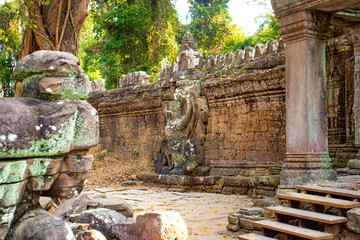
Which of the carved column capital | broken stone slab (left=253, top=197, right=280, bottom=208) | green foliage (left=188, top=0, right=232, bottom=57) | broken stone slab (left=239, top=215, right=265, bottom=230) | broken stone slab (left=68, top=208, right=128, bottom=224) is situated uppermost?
green foliage (left=188, top=0, right=232, bottom=57)

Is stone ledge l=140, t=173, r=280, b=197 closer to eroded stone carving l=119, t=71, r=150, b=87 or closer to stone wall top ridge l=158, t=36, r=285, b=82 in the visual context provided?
stone wall top ridge l=158, t=36, r=285, b=82

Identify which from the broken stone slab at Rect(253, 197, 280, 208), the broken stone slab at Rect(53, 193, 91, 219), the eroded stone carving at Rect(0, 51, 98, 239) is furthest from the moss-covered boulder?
the broken stone slab at Rect(253, 197, 280, 208)

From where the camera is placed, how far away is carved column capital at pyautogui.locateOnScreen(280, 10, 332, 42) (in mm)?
5504

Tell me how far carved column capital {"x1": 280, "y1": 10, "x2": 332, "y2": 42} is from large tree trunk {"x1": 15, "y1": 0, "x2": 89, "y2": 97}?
3.89 m

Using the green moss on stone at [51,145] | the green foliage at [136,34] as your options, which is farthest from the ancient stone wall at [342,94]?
the green foliage at [136,34]

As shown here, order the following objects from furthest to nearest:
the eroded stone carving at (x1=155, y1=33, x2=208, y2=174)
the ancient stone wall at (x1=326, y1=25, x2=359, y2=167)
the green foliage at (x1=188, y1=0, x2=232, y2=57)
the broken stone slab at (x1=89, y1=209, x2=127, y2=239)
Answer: the green foliage at (x1=188, y1=0, x2=232, y2=57) → the eroded stone carving at (x1=155, y1=33, x2=208, y2=174) → the ancient stone wall at (x1=326, y1=25, x2=359, y2=167) → the broken stone slab at (x1=89, y1=209, x2=127, y2=239)

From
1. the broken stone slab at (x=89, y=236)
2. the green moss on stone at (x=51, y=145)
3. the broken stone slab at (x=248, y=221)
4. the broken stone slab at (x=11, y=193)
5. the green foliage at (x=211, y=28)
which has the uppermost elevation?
the green foliage at (x=211, y=28)

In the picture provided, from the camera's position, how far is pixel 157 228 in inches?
130

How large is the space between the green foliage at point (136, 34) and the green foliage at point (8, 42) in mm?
5820

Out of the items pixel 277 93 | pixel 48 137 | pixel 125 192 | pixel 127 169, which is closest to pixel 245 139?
pixel 277 93

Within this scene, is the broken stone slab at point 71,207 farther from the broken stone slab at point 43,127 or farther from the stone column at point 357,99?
the stone column at point 357,99

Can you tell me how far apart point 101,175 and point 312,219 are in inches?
335

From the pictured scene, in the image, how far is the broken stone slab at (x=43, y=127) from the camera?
114 inches

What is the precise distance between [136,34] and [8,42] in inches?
339
